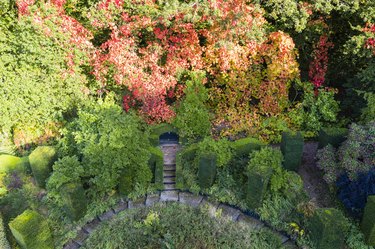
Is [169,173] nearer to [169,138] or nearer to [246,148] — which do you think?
[169,138]

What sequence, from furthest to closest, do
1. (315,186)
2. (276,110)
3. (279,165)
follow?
(276,110) → (315,186) → (279,165)

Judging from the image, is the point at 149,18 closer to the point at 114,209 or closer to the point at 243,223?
the point at 114,209

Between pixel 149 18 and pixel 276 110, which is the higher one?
pixel 149 18

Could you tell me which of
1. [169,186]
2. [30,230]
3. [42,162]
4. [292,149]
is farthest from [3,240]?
[292,149]

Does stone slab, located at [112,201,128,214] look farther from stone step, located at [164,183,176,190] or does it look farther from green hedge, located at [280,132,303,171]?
green hedge, located at [280,132,303,171]

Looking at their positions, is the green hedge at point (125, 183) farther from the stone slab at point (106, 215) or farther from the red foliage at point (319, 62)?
the red foliage at point (319, 62)

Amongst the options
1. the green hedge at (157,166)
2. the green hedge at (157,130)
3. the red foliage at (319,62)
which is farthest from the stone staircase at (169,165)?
the red foliage at (319,62)

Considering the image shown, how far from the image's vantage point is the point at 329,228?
29.7 feet

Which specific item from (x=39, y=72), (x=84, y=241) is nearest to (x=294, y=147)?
(x=84, y=241)

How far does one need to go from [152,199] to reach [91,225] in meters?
2.19

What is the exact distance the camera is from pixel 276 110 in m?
13.7

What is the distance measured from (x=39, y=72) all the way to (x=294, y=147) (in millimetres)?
9961

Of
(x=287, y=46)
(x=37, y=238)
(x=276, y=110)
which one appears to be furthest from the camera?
(x=276, y=110)

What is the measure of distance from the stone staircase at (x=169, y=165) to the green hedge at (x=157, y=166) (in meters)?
0.28
